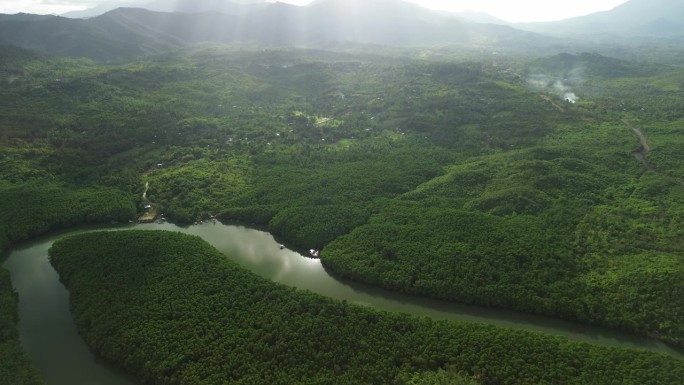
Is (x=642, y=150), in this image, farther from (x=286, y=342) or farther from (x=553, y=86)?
(x=286, y=342)

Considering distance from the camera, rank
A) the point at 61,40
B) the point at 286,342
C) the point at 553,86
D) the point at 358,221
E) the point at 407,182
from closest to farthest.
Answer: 1. the point at 286,342
2. the point at 358,221
3. the point at 407,182
4. the point at 553,86
5. the point at 61,40

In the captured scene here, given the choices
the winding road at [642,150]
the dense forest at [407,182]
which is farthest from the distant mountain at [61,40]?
the winding road at [642,150]

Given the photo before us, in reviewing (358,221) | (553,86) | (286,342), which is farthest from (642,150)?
(286,342)

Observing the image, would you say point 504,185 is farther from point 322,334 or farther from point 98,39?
point 98,39

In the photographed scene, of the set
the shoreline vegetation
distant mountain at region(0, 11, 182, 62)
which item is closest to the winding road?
the shoreline vegetation

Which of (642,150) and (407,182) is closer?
(407,182)
